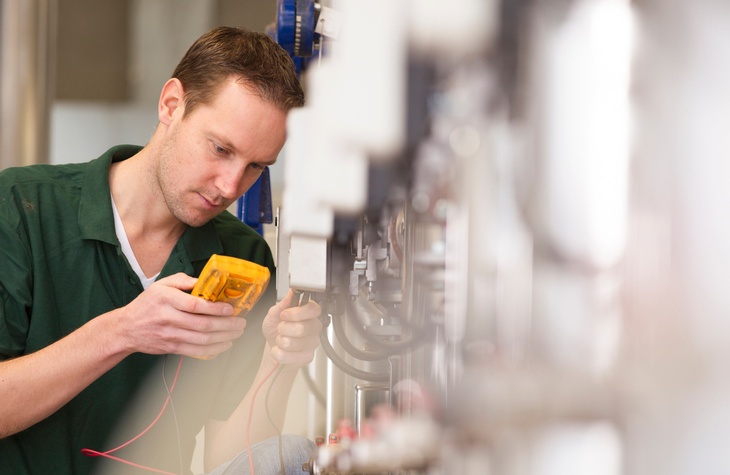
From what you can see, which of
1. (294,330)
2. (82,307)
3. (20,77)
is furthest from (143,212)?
(20,77)

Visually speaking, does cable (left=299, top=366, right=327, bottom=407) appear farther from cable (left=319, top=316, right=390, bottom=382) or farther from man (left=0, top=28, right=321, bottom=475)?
cable (left=319, top=316, right=390, bottom=382)

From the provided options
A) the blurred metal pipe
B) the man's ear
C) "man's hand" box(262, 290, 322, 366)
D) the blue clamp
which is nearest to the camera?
"man's hand" box(262, 290, 322, 366)

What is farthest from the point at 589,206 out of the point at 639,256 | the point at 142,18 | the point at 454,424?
the point at 142,18

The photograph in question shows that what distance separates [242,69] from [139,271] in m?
0.38

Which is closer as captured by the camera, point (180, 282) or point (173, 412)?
point (180, 282)

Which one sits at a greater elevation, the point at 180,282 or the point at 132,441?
the point at 180,282

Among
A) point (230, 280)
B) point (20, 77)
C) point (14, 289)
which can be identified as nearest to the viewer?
point (230, 280)

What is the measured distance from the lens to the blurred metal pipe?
88.7 inches

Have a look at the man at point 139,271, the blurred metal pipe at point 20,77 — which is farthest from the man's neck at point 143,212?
the blurred metal pipe at point 20,77

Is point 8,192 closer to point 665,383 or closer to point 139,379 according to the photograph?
point 139,379

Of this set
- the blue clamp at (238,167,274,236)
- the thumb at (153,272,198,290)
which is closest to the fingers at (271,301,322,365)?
the thumb at (153,272,198,290)

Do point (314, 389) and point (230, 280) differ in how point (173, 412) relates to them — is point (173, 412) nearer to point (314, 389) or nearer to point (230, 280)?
point (314, 389)

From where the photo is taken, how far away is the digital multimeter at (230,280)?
818 millimetres

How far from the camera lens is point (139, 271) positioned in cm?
122
